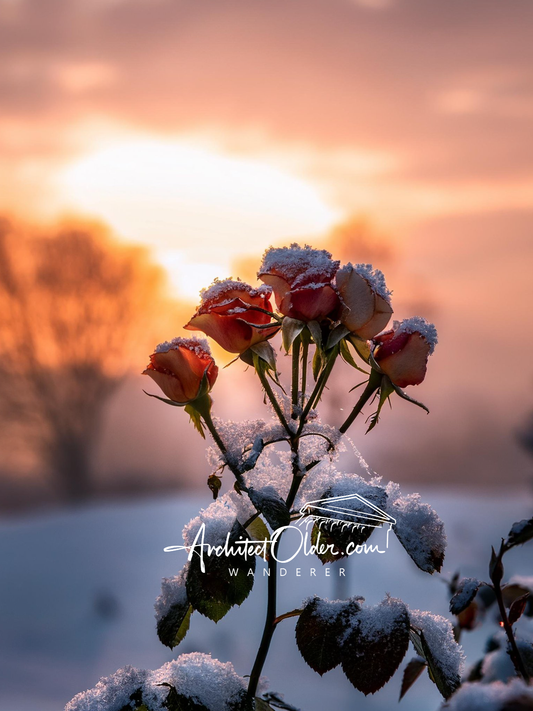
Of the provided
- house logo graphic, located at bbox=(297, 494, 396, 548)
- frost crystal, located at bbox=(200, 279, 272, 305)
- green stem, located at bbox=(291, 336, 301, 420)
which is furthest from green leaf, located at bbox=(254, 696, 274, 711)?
frost crystal, located at bbox=(200, 279, 272, 305)

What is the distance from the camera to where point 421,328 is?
659mm

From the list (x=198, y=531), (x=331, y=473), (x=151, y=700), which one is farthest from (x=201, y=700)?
(x=331, y=473)

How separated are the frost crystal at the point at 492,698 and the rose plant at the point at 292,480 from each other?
0.82 ft

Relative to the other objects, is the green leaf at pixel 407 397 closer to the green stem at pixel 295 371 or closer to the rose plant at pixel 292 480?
the rose plant at pixel 292 480

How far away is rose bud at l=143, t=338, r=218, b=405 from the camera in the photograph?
2.18 ft

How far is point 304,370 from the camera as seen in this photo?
66 centimetres

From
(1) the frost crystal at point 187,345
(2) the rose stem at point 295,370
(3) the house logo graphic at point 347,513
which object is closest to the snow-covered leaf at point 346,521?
(3) the house logo graphic at point 347,513

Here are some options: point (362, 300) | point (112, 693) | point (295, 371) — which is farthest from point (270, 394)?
point (112, 693)

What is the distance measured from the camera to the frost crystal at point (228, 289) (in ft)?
2.19

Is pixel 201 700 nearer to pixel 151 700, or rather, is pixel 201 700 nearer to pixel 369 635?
pixel 151 700

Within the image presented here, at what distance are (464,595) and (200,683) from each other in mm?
297

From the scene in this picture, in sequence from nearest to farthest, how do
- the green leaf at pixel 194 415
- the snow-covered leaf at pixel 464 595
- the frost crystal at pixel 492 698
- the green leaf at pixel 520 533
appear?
the frost crystal at pixel 492 698 < the green leaf at pixel 520 533 < the snow-covered leaf at pixel 464 595 < the green leaf at pixel 194 415

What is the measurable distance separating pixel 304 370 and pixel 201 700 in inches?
14.1

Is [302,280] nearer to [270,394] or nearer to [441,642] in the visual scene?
[270,394]
